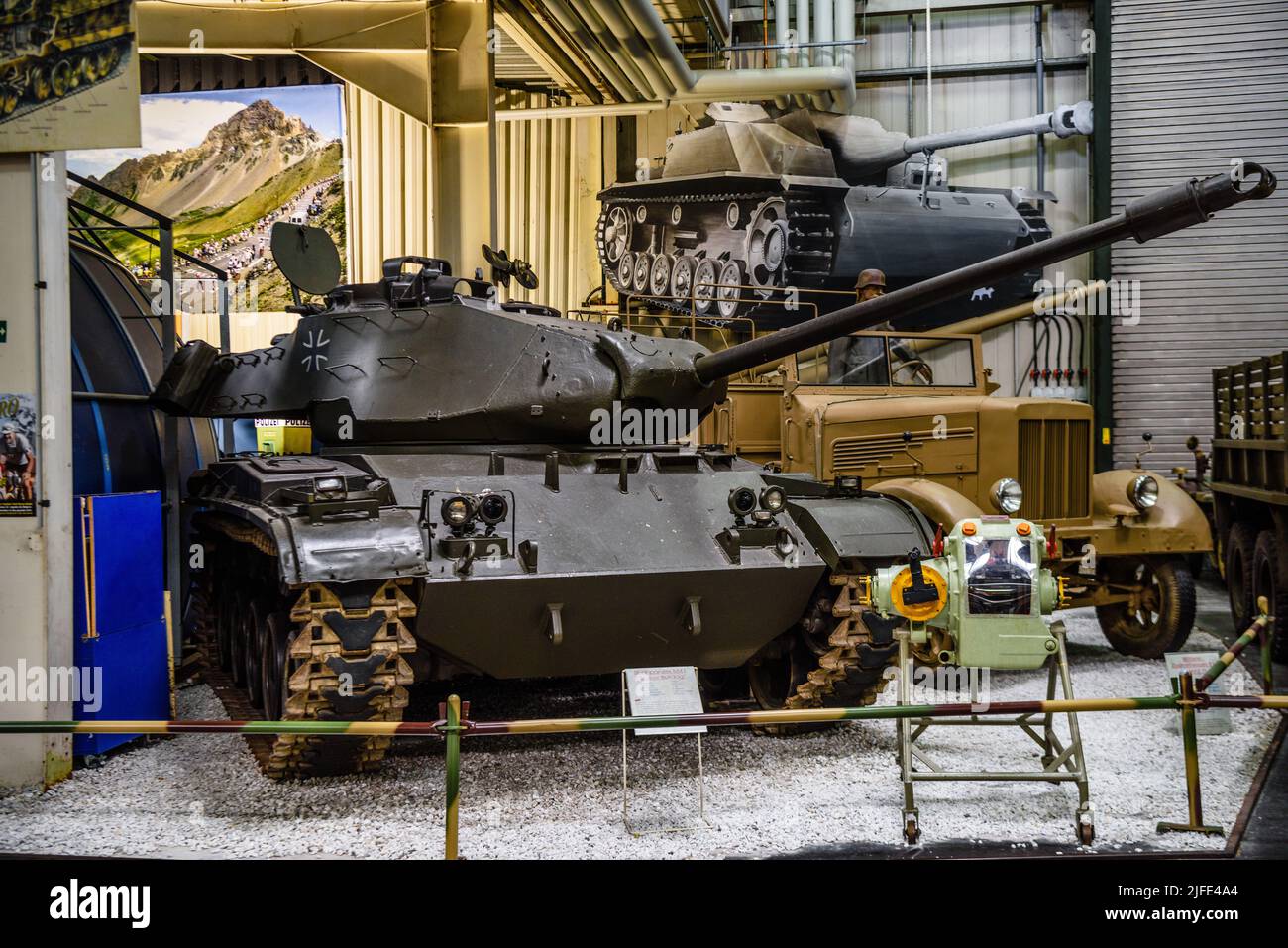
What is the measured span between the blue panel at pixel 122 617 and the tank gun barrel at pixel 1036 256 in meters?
3.33

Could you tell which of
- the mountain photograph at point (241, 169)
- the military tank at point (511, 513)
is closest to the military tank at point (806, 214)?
the mountain photograph at point (241, 169)

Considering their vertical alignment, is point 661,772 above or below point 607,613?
below

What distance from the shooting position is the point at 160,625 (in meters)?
6.99

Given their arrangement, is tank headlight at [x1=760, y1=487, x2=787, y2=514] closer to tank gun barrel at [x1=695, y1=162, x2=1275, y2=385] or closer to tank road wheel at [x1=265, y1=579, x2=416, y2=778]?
tank gun barrel at [x1=695, y1=162, x2=1275, y2=385]

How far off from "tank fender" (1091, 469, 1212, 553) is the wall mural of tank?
270 inches

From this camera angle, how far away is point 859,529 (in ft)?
20.5

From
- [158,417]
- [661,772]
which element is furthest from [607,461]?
[158,417]

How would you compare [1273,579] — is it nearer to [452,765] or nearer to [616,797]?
[616,797]

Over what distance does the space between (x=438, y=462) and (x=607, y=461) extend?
0.94 meters

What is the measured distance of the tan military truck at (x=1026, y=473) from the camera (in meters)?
8.42

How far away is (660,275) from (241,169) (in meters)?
4.64

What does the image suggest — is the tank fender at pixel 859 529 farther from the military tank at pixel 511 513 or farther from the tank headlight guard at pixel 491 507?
the tank headlight guard at pixel 491 507

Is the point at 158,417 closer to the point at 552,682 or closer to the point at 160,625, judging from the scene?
the point at 160,625

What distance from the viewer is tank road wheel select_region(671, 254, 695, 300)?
39.7ft
